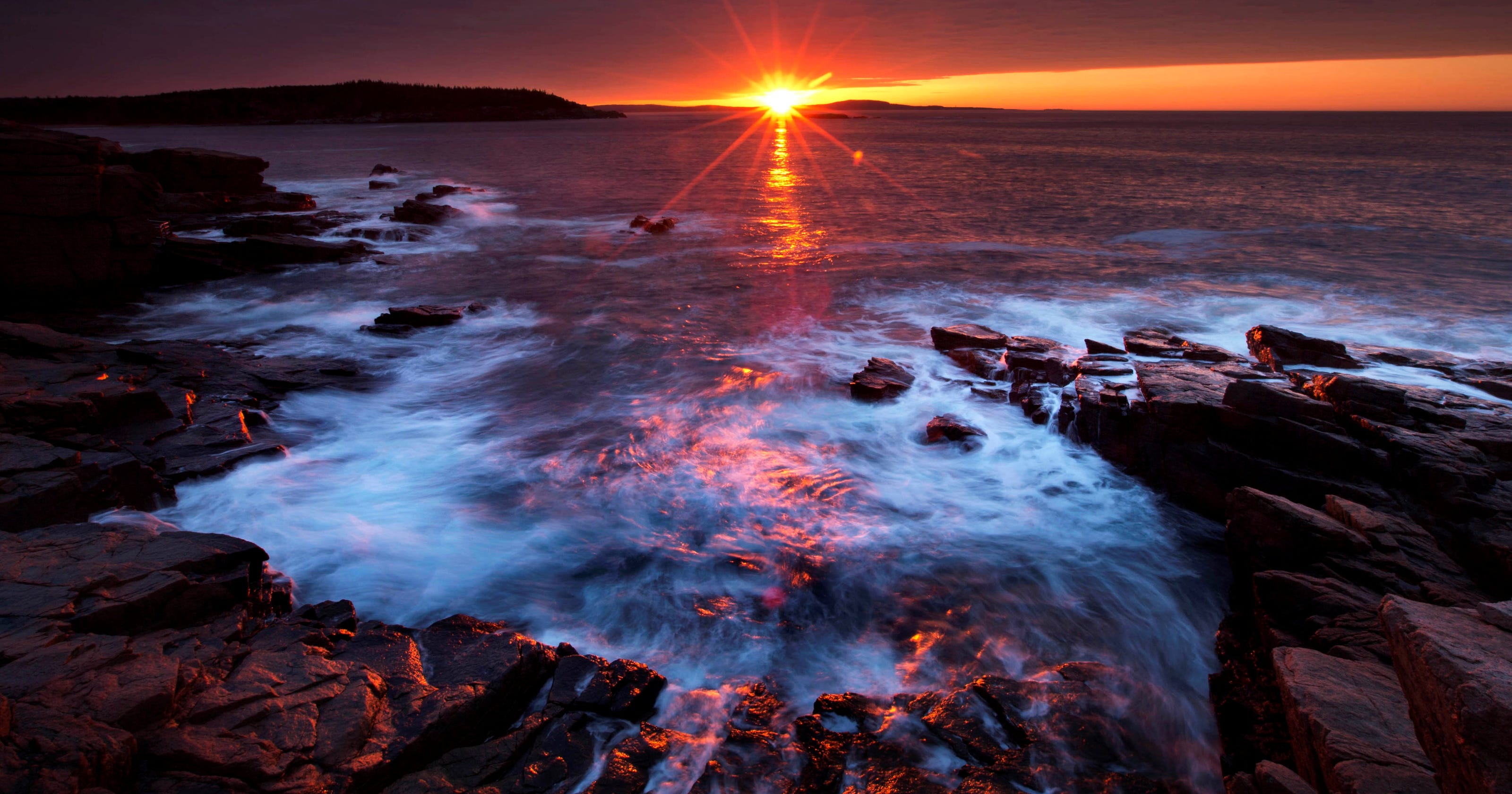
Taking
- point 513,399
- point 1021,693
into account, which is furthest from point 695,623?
point 513,399

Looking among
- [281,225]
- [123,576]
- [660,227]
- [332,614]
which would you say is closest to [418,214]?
[281,225]

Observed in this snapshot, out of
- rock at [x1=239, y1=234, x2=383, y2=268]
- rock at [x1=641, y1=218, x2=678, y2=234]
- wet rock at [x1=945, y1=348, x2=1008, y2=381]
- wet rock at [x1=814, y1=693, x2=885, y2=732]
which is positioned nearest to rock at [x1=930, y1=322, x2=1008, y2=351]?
wet rock at [x1=945, y1=348, x2=1008, y2=381]

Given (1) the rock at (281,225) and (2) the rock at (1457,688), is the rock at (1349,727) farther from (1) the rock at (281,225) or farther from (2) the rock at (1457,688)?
(1) the rock at (281,225)

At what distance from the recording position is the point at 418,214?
25.7 metres

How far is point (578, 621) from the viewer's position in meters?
5.77

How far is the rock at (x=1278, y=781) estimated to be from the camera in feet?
11.5

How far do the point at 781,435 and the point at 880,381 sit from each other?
2018mm

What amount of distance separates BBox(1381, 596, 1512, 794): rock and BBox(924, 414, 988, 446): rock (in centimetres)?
519

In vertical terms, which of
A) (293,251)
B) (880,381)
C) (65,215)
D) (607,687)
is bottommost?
(607,687)

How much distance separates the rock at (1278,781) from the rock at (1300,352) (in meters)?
7.49

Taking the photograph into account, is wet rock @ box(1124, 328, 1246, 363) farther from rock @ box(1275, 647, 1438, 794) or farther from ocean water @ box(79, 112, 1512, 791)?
rock @ box(1275, 647, 1438, 794)

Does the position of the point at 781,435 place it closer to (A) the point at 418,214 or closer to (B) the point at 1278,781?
(B) the point at 1278,781

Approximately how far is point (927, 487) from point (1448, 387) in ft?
23.6

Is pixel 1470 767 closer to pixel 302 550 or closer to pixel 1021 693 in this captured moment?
pixel 1021 693
